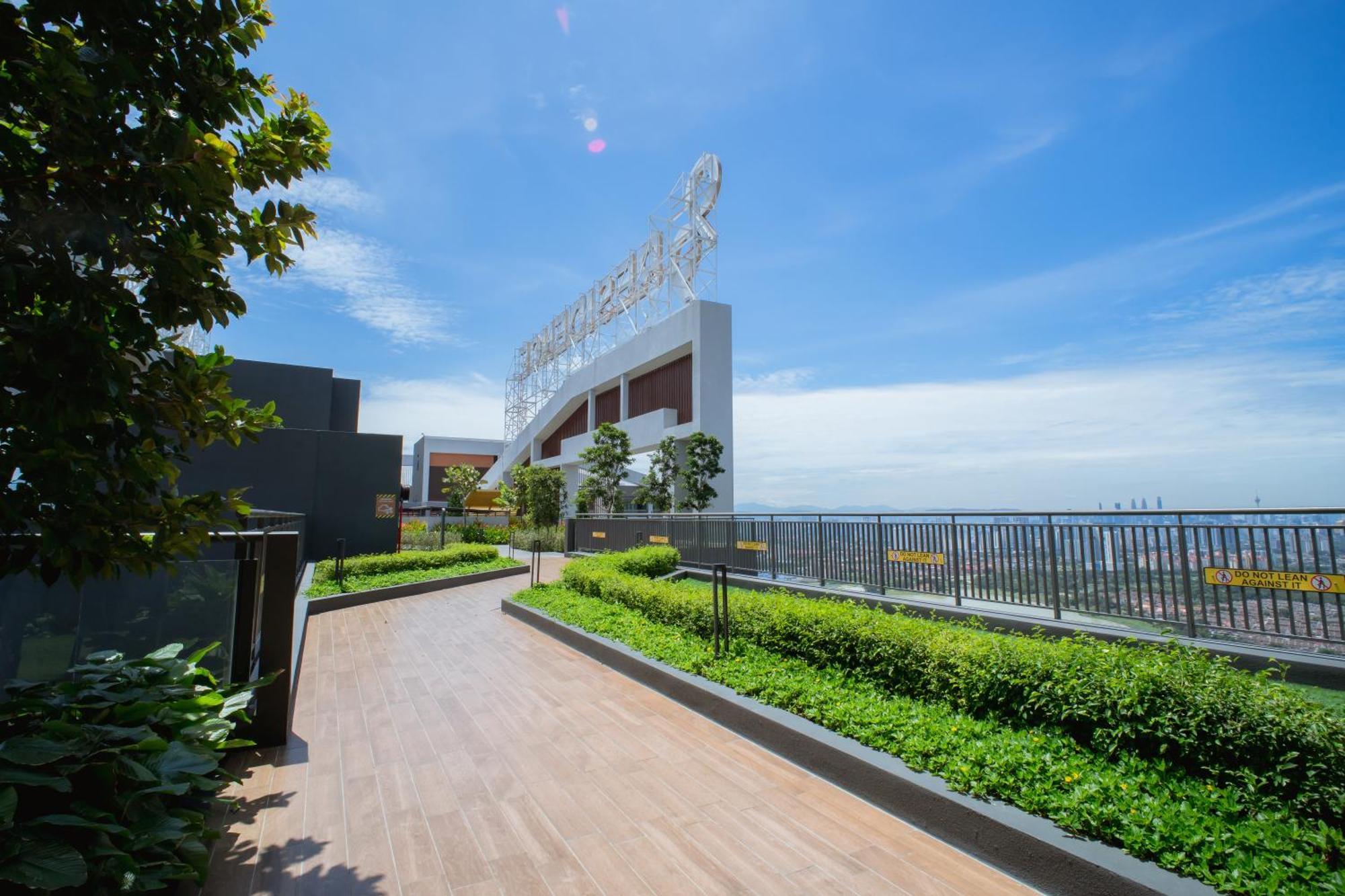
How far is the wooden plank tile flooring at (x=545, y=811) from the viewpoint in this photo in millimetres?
2969

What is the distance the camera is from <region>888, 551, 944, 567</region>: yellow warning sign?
803 centimetres

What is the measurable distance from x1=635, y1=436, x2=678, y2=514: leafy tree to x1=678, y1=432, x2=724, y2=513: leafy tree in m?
1.01

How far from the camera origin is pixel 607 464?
24531 mm

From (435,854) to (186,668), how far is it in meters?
1.80

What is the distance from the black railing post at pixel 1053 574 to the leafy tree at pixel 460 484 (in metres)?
35.6

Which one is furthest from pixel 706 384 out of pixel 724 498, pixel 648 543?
pixel 648 543

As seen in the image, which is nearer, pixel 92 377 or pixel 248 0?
pixel 92 377

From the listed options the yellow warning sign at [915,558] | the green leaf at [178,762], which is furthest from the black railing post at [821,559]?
the green leaf at [178,762]

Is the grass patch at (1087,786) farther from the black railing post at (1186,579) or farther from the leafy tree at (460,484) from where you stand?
the leafy tree at (460,484)

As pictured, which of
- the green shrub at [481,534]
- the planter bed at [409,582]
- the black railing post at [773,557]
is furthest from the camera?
the green shrub at [481,534]

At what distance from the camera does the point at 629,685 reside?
19.9ft

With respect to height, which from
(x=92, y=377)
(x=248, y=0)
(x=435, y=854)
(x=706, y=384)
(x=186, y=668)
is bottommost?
(x=435, y=854)

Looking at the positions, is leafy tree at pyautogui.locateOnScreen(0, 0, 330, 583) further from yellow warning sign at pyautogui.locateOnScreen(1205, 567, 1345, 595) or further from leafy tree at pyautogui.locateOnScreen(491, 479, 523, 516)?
leafy tree at pyautogui.locateOnScreen(491, 479, 523, 516)

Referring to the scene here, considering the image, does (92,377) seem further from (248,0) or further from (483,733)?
(483,733)
